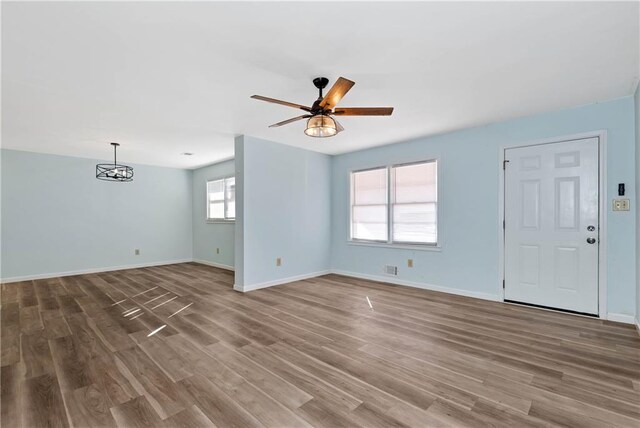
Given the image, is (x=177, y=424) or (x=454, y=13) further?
(x=454, y=13)

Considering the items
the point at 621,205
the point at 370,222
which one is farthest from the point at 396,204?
the point at 621,205

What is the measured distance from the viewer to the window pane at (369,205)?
18.2ft

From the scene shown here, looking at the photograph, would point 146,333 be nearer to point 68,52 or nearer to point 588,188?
point 68,52

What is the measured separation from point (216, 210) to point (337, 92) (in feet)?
18.8

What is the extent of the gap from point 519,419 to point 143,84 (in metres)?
4.03

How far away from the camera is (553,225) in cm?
371

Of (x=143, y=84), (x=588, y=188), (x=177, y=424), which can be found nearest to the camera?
(x=177, y=424)

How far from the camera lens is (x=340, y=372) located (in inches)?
89.7

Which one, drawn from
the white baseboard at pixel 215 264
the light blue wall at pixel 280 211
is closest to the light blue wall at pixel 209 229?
the white baseboard at pixel 215 264

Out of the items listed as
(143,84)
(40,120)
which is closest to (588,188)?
(143,84)

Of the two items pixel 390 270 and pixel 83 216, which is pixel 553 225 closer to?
pixel 390 270

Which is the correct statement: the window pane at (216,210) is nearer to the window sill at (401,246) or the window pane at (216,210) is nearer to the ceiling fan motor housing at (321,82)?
the window sill at (401,246)

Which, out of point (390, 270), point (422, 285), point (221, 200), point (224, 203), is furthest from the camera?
point (221, 200)

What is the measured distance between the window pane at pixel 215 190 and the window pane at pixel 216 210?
0.12 meters
